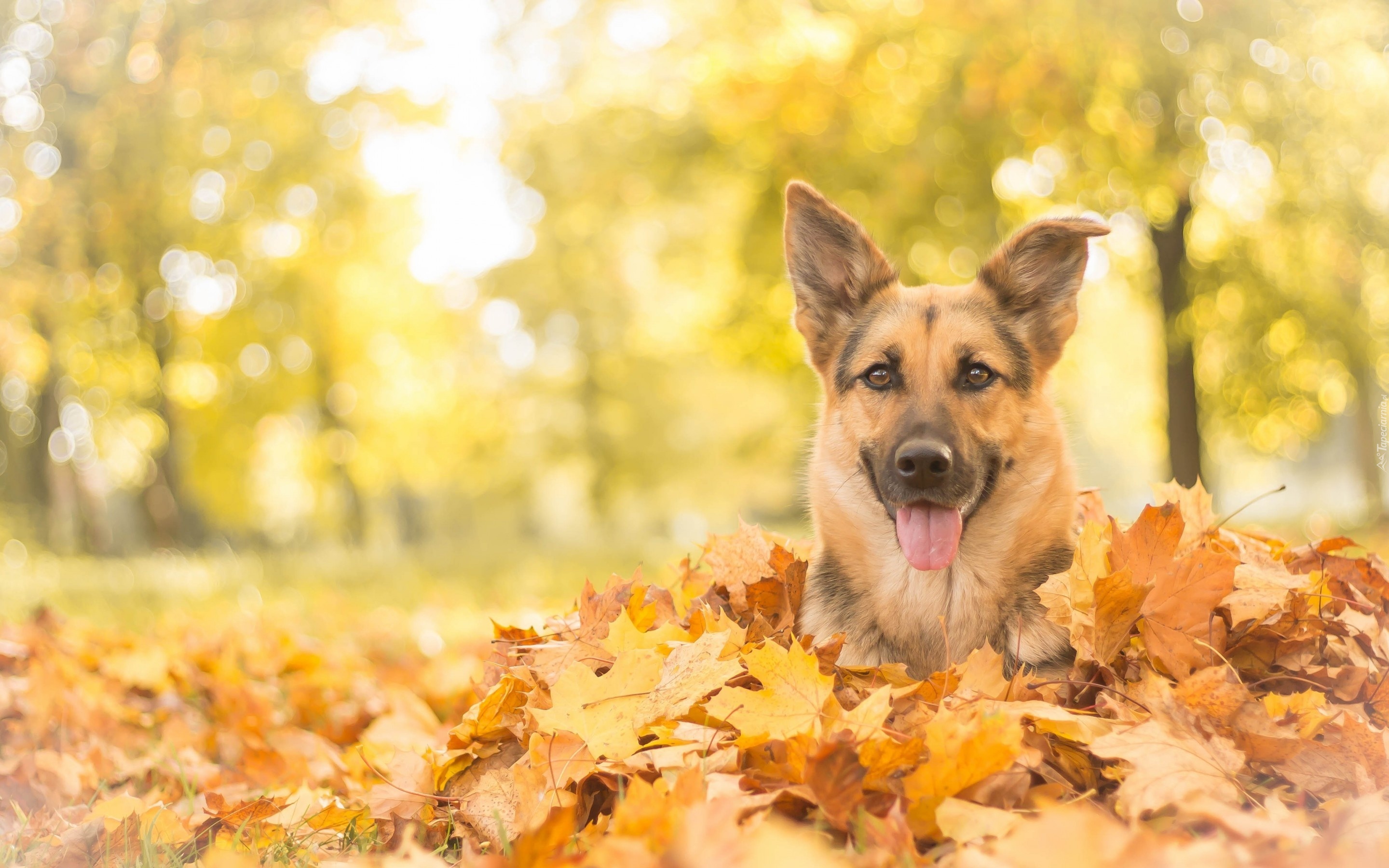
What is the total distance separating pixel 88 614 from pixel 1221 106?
11.9 meters

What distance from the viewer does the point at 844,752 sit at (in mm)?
1976

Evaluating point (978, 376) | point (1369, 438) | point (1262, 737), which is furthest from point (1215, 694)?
point (1369, 438)

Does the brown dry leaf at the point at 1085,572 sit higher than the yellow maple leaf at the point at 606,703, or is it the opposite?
the brown dry leaf at the point at 1085,572

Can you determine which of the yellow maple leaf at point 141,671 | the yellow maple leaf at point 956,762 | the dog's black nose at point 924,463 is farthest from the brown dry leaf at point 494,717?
the yellow maple leaf at point 141,671

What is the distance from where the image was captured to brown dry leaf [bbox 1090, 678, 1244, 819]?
1.98 meters

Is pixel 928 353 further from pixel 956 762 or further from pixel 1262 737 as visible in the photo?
pixel 956 762

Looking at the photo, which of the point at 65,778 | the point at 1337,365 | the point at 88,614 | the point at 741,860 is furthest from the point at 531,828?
the point at 1337,365

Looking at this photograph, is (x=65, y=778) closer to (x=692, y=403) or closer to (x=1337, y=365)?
(x=1337, y=365)

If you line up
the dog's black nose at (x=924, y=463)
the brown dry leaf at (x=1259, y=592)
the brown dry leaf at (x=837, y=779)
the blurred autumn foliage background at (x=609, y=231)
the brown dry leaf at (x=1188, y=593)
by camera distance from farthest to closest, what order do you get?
the blurred autumn foliage background at (x=609, y=231) < the dog's black nose at (x=924, y=463) < the brown dry leaf at (x=1259, y=592) < the brown dry leaf at (x=1188, y=593) < the brown dry leaf at (x=837, y=779)

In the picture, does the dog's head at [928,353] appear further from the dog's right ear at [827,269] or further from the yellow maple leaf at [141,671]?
the yellow maple leaf at [141,671]

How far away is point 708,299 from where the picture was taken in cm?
2136

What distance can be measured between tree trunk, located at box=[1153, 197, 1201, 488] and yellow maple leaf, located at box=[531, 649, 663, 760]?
10.7 m

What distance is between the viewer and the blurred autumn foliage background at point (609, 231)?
10.4 meters

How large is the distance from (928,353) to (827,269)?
59 cm
